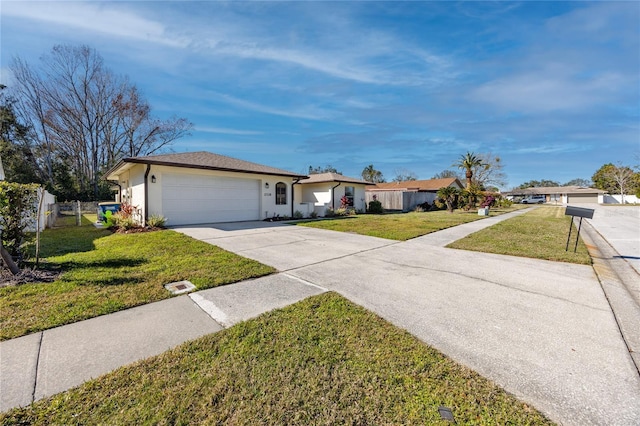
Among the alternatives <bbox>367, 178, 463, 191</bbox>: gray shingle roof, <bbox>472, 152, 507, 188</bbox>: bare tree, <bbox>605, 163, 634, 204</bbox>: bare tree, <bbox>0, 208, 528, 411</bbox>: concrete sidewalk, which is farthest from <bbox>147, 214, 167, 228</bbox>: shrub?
<bbox>605, 163, 634, 204</bbox>: bare tree

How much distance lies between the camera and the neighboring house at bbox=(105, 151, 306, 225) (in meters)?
11.0

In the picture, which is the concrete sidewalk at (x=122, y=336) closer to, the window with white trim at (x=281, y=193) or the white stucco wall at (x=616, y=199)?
the window with white trim at (x=281, y=193)

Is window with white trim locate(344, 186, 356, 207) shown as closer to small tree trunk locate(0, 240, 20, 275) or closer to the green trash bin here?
the green trash bin

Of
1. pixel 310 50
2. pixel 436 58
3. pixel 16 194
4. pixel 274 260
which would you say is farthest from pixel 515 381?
pixel 436 58

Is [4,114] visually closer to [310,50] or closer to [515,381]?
[310,50]

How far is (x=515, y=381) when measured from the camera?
6.90ft

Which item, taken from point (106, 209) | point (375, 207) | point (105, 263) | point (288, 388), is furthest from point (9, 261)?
point (375, 207)

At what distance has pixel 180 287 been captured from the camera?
409cm

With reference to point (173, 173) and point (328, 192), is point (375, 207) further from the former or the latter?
point (173, 173)

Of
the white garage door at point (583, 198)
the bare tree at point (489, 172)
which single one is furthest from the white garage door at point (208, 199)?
the white garage door at point (583, 198)

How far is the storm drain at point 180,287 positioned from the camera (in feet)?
12.8

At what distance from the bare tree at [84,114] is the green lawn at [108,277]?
2686 cm

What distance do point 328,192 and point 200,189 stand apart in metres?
9.37

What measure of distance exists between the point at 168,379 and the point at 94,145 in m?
35.5
